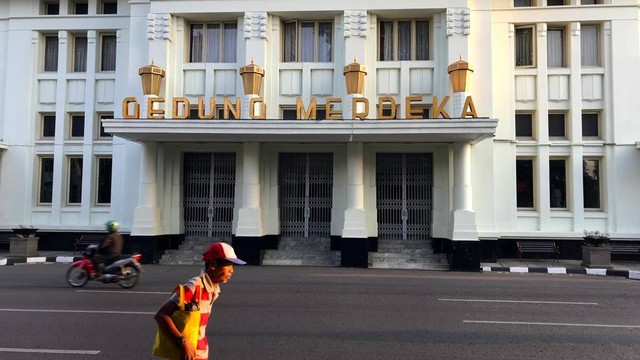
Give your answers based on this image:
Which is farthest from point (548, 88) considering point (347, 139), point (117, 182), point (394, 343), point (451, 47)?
point (117, 182)

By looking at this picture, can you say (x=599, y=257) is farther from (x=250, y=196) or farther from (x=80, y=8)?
(x=80, y=8)

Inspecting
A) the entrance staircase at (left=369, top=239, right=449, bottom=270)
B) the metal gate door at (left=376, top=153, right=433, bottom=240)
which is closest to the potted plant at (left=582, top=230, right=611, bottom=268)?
the entrance staircase at (left=369, top=239, right=449, bottom=270)

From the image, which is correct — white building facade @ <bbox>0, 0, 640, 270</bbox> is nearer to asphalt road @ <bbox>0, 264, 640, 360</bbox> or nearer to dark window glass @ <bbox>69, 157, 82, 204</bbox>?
dark window glass @ <bbox>69, 157, 82, 204</bbox>

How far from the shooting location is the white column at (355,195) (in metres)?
15.4

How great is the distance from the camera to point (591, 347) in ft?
21.0

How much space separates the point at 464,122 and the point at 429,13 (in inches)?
193

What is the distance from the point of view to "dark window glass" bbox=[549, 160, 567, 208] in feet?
57.5

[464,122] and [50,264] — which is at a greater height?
[464,122]

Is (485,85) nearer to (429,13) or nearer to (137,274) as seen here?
(429,13)

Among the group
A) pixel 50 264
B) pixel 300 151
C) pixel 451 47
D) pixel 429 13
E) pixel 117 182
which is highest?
pixel 429 13

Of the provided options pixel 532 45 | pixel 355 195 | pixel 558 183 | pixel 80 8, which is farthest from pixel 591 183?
pixel 80 8

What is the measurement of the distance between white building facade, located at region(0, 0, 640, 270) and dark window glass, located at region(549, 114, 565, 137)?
0.04 meters

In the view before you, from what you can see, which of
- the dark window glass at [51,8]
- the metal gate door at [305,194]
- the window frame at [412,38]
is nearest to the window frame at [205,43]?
the metal gate door at [305,194]

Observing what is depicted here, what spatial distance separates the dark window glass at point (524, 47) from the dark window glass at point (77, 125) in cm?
1705
